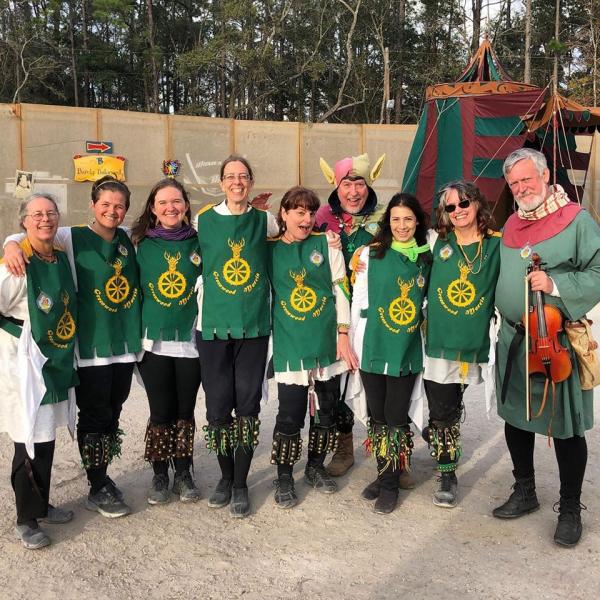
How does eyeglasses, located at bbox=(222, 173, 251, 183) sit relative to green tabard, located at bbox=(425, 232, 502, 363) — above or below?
above

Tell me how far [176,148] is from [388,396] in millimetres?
12784

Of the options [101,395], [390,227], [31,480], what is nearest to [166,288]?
[101,395]

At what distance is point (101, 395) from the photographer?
10.4 feet

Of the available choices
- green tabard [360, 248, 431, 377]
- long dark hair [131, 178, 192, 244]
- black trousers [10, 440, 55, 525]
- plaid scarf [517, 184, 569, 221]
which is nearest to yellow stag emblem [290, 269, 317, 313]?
green tabard [360, 248, 431, 377]

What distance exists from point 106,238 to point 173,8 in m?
35.8

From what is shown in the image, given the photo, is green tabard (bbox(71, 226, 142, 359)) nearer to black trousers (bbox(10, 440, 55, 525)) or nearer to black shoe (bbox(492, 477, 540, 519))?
black trousers (bbox(10, 440, 55, 525))

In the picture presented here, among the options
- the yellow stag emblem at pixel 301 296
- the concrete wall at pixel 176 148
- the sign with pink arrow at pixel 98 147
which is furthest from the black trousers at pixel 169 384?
the sign with pink arrow at pixel 98 147

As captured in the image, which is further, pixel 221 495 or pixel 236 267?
pixel 221 495

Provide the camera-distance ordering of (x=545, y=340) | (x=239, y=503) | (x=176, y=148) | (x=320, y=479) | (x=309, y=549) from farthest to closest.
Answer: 1. (x=176, y=148)
2. (x=320, y=479)
3. (x=239, y=503)
4. (x=309, y=549)
5. (x=545, y=340)

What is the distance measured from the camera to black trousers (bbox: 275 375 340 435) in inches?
132

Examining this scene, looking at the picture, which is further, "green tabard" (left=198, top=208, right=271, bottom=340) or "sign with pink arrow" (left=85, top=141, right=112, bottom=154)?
"sign with pink arrow" (left=85, top=141, right=112, bottom=154)

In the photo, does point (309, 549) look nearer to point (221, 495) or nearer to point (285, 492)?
point (285, 492)

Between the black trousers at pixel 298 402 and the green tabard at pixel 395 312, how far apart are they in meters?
0.30

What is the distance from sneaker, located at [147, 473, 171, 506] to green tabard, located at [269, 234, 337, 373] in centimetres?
89
